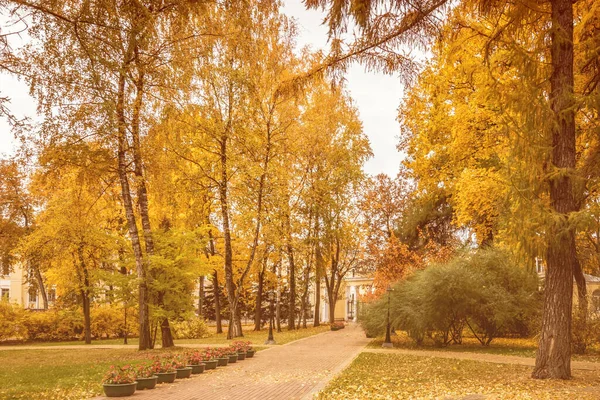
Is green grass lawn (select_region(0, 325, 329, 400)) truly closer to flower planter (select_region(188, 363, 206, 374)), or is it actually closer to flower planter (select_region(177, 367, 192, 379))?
flower planter (select_region(177, 367, 192, 379))

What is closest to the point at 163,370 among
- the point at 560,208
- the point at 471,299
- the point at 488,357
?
the point at 560,208

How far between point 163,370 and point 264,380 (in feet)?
6.94

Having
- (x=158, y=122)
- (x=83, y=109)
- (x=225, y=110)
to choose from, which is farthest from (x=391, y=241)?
(x=83, y=109)

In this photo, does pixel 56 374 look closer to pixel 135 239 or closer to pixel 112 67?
pixel 135 239

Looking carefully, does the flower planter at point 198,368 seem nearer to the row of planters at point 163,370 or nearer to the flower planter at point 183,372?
the row of planters at point 163,370

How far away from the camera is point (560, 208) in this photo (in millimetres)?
10414

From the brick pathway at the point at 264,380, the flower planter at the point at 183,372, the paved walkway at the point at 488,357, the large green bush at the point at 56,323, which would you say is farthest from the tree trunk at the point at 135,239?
the large green bush at the point at 56,323

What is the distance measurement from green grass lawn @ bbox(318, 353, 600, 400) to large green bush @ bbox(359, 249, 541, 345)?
4.18 meters

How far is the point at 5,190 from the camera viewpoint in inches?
1414

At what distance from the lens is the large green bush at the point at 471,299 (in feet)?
60.7

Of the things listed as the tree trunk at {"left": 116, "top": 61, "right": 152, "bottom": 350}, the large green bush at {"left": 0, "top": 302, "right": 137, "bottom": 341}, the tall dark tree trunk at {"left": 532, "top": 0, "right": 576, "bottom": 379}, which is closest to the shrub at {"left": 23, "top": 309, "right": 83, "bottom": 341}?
the large green bush at {"left": 0, "top": 302, "right": 137, "bottom": 341}

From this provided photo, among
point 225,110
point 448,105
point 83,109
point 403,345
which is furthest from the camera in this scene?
point 225,110

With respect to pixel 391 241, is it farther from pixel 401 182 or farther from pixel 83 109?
pixel 83 109

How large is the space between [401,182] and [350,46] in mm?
32247
